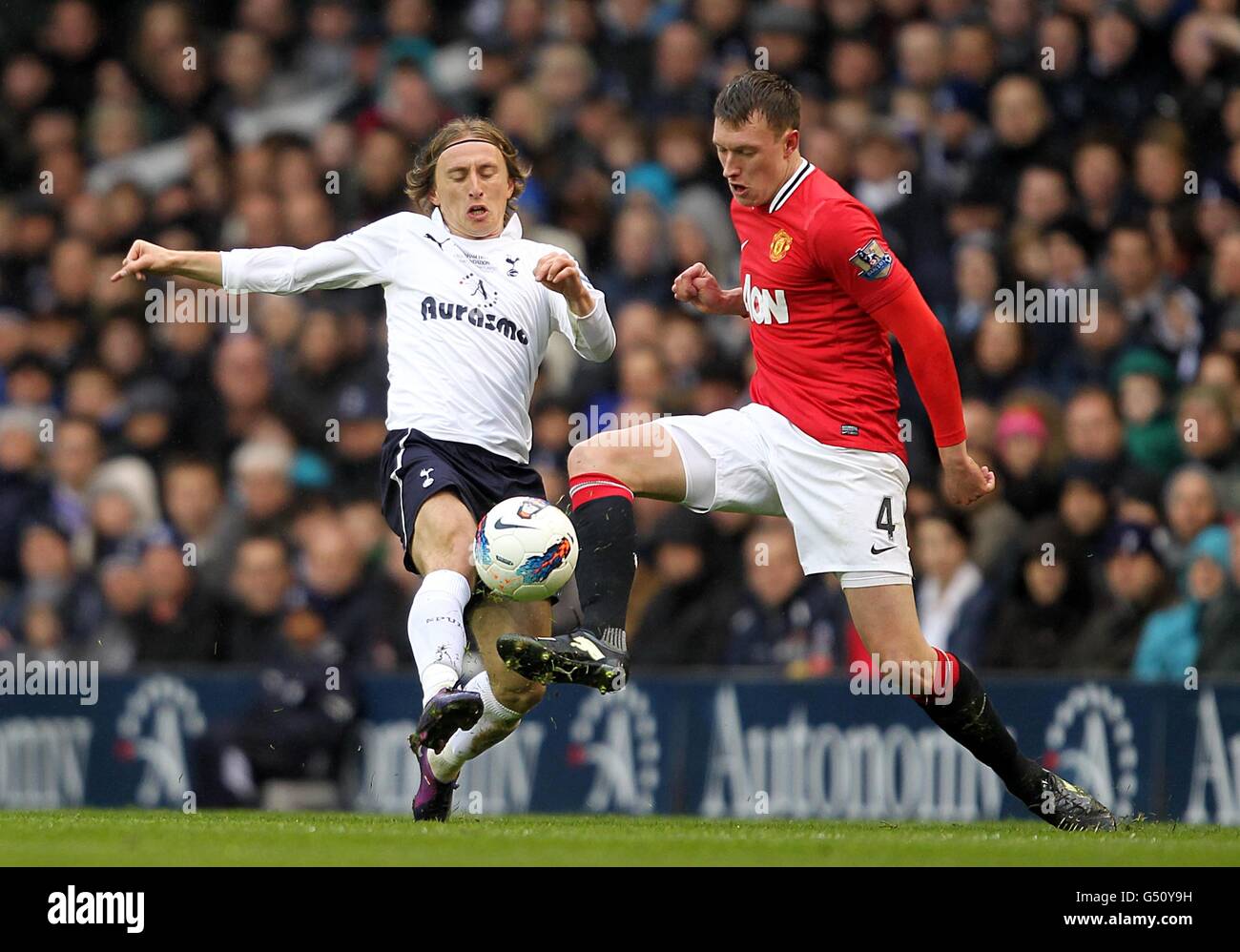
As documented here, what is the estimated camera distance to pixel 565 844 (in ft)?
21.0

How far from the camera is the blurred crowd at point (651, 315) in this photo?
10477 mm

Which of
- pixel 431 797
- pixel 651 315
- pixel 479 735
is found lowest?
pixel 431 797

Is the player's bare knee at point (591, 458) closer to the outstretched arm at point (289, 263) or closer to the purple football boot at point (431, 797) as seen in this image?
the outstretched arm at point (289, 263)

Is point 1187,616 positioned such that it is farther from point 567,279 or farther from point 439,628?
point 439,628

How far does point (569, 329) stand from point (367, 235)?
828mm

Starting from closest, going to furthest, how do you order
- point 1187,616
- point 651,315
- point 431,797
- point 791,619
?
1. point 431,797
2. point 1187,616
3. point 791,619
4. point 651,315

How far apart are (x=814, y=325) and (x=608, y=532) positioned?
1.08 m

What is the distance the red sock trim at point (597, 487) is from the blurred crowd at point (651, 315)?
3.58m

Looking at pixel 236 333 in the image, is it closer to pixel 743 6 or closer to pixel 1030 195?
pixel 743 6

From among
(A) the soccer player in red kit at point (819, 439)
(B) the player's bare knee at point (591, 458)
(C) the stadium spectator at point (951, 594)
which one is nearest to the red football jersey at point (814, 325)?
(A) the soccer player in red kit at point (819, 439)

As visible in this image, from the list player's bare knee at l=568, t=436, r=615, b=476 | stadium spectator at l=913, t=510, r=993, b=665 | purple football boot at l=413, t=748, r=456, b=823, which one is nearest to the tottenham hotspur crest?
player's bare knee at l=568, t=436, r=615, b=476

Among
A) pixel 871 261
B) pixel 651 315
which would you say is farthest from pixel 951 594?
pixel 871 261

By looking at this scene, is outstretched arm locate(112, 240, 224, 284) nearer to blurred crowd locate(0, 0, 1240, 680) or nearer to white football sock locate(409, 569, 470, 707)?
white football sock locate(409, 569, 470, 707)

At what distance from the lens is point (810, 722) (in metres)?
10.2
